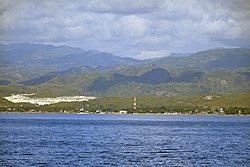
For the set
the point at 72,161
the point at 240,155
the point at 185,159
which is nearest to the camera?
the point at 72,161

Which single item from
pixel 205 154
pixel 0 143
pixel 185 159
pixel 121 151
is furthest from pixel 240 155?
pixel 0 143

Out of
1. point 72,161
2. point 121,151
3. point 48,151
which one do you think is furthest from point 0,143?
point 72,161

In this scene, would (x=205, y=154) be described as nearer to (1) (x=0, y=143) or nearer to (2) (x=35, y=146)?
(2) (x=35, y=146)

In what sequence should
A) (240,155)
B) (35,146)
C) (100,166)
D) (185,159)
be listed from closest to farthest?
1. (100,166)
2. (185,159)
3. (240,155)
4. (35,146)

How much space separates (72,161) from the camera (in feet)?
277

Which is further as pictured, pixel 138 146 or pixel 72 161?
pixel 138 146

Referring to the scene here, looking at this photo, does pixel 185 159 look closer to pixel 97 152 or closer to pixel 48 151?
pixel 97 152

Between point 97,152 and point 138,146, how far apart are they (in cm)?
1699

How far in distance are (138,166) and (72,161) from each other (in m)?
11.3

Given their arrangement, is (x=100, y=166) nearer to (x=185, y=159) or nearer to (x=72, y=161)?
(x=72, y=161)

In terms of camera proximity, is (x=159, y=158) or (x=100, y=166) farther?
(x=159, y=158)

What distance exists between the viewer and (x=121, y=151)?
102625 mm

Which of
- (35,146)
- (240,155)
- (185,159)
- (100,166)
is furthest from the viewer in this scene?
(35,146)

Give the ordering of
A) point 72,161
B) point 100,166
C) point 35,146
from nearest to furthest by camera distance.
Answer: point 100,166, point 72,161, point 35,146
